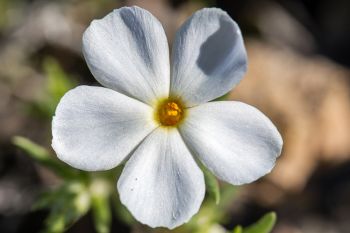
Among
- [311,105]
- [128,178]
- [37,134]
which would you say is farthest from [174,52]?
[311,105]

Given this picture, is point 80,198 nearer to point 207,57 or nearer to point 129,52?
point 129,52

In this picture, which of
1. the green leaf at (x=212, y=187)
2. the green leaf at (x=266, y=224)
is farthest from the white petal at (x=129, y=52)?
the green leaf at (x=266, y=224)

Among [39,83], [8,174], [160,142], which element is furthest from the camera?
[39,83]

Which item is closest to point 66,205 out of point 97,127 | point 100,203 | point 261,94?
point 100,203

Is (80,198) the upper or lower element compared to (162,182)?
lower

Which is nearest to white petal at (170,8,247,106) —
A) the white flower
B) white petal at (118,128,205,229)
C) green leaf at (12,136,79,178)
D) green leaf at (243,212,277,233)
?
the white flower

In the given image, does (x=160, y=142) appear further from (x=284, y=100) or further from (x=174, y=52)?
(x=284, y=100)
